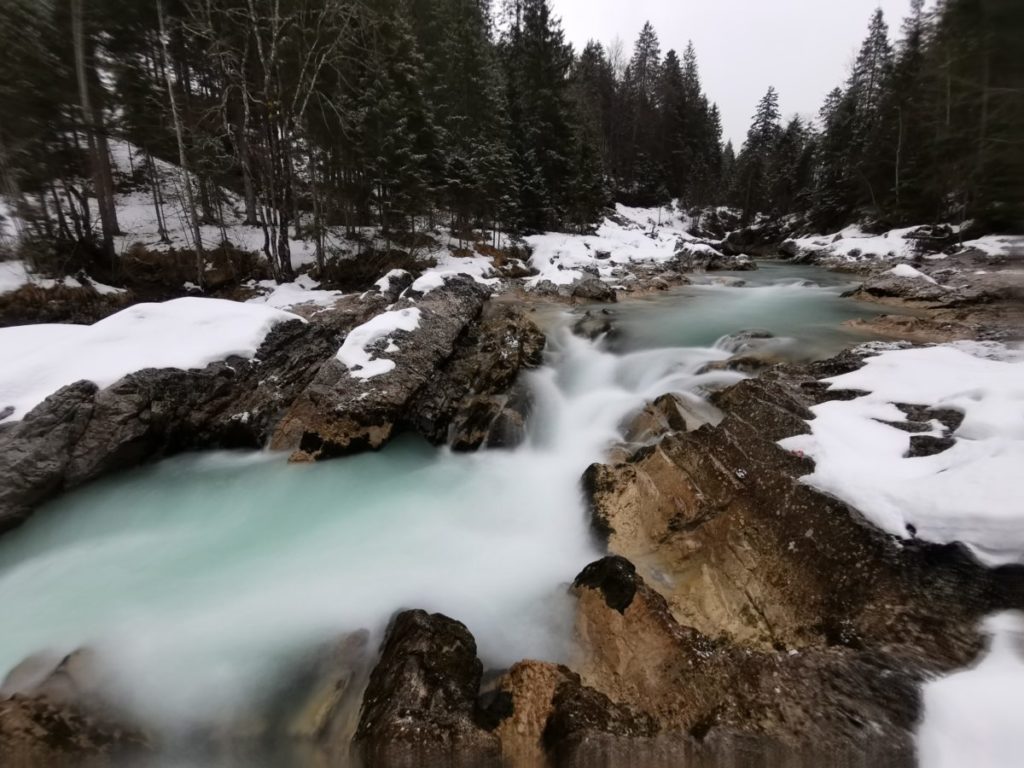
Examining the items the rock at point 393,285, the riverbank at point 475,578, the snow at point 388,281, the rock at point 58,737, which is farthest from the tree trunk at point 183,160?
the rock at point 58,737

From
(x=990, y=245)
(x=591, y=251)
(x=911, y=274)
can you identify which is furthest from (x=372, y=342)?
(x=990, y=245)

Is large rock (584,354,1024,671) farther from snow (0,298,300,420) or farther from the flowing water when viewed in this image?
snow (0,298,300,420)

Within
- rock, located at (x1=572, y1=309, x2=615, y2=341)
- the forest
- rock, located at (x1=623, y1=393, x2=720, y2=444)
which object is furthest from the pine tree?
rock, located at (x1=623, y1=393, x2=720, y2=444)

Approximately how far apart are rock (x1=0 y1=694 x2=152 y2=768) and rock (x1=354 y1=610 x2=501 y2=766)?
1685mm

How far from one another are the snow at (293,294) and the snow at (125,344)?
5.58 meters

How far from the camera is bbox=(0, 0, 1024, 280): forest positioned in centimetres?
549

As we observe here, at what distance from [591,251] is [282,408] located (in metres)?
26.1

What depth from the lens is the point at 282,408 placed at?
290 inches

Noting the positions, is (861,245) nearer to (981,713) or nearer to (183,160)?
(981,713)

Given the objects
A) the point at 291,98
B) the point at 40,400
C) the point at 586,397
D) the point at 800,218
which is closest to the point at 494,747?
the point at 586,397

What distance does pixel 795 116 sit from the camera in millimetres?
56281

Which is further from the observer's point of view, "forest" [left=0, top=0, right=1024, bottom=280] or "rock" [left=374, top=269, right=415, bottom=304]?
"rock" [left=374, top=269, right=415, bottom=304]

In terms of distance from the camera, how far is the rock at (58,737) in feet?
9.30

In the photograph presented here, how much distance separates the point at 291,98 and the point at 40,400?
15.1 m
